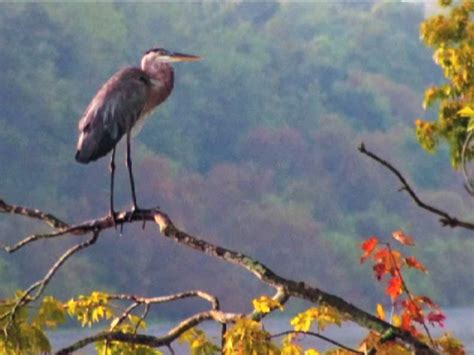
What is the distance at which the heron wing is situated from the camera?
4828 millimetres

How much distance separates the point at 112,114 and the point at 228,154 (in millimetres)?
48172

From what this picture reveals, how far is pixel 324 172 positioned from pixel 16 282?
16.3 metres

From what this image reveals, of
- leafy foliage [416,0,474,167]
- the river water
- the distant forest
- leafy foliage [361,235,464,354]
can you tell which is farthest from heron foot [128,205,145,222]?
the distant forest

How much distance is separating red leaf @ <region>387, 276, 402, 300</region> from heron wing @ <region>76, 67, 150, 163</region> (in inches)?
45.6

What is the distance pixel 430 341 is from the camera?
375cm

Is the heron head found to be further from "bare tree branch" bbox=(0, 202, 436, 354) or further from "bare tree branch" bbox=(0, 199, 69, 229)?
"bare tree branch" bbox=(0, 202, 436, 354)

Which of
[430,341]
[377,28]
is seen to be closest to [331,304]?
[430,341]

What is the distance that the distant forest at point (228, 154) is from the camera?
45.8 metres

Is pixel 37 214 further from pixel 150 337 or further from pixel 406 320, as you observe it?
pixel 406 320

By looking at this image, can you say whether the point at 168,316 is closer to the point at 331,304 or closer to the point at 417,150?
the point at 417,150

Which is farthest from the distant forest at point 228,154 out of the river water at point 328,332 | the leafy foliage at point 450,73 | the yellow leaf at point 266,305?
the yellow leaf at point 266,305

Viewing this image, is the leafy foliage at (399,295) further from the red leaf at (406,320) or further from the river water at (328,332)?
the river water at (328,332)

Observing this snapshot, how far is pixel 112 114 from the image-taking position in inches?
193

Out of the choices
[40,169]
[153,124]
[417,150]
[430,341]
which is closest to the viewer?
[430,341]
